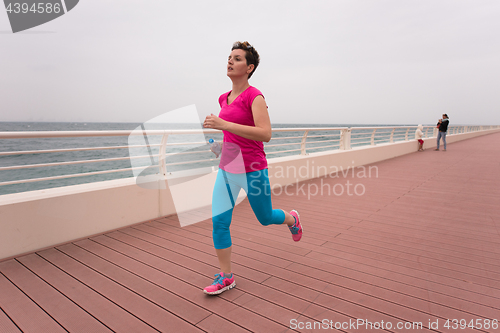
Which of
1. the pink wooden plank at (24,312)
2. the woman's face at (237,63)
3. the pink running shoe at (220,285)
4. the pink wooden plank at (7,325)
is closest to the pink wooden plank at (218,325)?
the pink running shoe at (220,285)

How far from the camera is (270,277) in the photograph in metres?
2.57

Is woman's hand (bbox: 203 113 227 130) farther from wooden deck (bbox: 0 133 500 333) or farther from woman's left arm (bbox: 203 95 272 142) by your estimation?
wooden deck (bbox: 0 133 500 333)

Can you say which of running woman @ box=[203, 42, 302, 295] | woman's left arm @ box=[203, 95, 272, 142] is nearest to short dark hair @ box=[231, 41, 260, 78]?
running woman @ box=[203, 42, 302, 295]

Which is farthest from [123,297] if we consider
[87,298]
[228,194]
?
[228,194]

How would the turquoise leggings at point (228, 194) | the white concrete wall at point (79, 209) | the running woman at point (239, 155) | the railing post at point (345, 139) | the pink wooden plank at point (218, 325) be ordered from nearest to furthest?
1. the pink wooden plank at point (218, 325)
2. the running woman at point (239, 155)
3. the turquoise leggings at point (228, 194)
4. the white concrete wall at point (79, 209)
5. the railing post at point (345, 139)

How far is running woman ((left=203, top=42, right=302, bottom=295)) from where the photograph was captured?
2.10 m

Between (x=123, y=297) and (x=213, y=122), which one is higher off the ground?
(x=213, y=122)

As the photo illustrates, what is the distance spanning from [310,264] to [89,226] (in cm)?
243

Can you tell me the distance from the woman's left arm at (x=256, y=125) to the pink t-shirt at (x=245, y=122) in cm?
7

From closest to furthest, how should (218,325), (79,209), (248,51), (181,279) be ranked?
(218,325) → (248,51) → (181,279) → (79,209)

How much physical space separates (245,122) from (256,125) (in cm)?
12

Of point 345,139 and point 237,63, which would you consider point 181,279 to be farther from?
point 345,139

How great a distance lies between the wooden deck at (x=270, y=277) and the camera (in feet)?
6.51

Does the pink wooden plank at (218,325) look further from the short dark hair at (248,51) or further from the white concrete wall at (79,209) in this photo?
the white concrete wall at (79,209)
